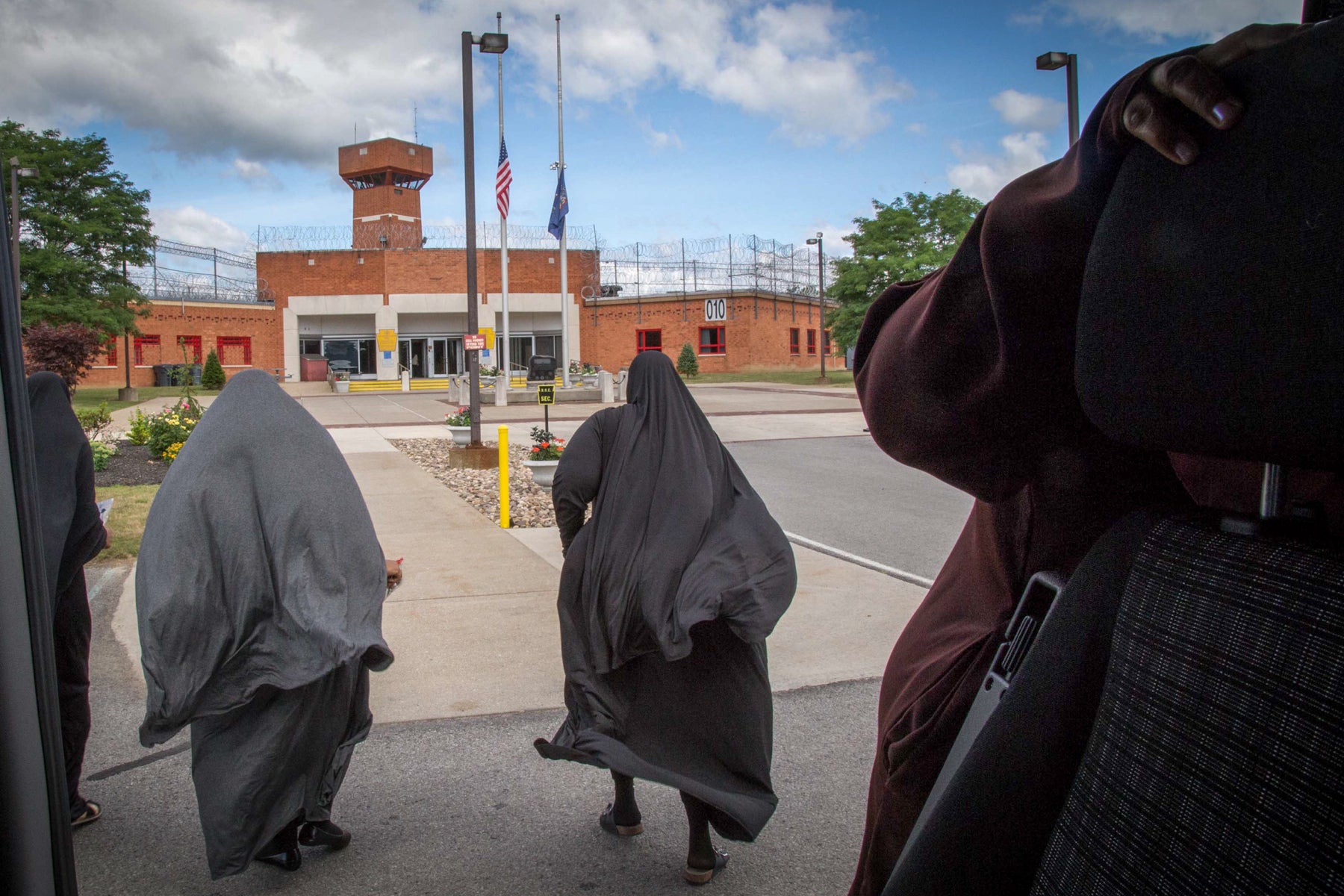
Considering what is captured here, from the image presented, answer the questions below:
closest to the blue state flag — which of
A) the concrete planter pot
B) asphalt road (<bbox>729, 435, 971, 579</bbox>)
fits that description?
asphalt road (<bbox>729, 435, 971, 579</bbox>)

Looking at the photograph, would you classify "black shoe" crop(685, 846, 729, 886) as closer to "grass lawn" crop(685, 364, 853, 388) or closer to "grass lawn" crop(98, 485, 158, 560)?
"grass lawn" crop(98, 485, 158, 560)

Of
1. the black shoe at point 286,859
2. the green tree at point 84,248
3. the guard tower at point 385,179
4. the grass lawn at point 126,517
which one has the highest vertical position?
the guard tower at point 385,179

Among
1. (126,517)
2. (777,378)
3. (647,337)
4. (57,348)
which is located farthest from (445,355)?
(126,517)

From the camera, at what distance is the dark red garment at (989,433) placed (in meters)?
1.15

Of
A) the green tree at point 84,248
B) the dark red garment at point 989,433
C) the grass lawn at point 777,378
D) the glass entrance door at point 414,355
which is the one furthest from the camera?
the glass entrance door at point 414,355

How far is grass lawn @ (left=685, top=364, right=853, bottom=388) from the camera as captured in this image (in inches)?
1705

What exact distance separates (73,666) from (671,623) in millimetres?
2179

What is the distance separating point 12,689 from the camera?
1.05m

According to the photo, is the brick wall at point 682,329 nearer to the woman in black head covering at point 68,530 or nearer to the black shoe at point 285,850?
the woman in black head covering at point 68,530

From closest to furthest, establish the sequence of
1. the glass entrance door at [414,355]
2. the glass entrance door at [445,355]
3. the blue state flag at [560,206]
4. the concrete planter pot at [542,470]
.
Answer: the concrete planter pot at [542,470], the blue state flag at [560,206], the glass entrance door at [414,355], the glass entrance door at [445,355]

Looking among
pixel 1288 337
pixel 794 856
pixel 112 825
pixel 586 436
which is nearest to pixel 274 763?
pixel 112 825

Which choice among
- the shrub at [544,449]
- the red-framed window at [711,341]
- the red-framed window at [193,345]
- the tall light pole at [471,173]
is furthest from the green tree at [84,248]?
the red-framed window at [711,341]

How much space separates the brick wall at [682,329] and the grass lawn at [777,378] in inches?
47.2

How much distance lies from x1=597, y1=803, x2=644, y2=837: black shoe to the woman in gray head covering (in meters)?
1.01
